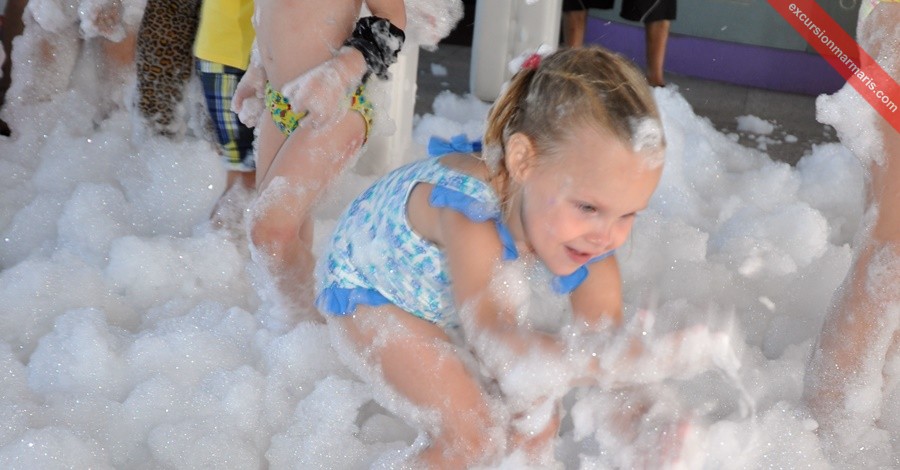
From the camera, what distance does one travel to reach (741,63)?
3.70 m

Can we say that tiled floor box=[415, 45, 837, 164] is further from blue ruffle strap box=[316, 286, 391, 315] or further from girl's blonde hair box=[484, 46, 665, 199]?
girl's blonde hair box=[484, 46, 665, 199]

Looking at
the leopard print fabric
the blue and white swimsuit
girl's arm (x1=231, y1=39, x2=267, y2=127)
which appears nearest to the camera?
the blue and white swimsuit

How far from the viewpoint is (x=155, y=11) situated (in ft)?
7.78

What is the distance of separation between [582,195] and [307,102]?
64cm

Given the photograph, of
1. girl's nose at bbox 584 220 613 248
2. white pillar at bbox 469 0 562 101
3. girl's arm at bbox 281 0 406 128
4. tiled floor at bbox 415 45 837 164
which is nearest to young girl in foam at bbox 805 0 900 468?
girl's nose at bbox 584 220 613 248

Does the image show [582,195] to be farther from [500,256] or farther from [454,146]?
[454,146]

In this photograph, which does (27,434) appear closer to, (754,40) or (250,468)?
(250,468)

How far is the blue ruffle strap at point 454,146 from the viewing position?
5.29 ft

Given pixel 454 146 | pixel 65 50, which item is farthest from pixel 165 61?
pixel 454 146

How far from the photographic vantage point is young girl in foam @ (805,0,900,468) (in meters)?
1.52

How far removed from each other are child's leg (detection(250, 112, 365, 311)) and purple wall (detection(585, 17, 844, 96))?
1636 millimetres

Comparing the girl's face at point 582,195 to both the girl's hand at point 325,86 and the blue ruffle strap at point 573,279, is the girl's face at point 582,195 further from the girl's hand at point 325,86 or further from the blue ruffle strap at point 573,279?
the girl's hand at point 325,86

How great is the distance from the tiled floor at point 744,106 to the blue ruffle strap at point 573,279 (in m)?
1.87

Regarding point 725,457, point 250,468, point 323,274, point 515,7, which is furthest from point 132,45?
point 725,457
